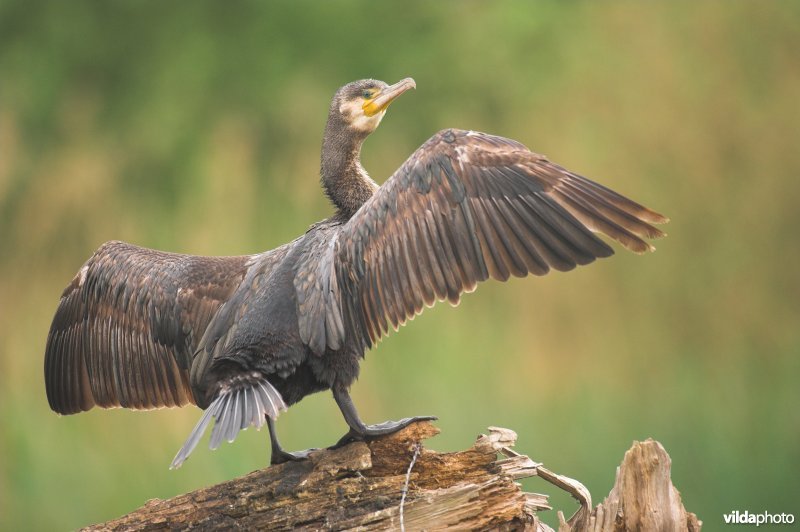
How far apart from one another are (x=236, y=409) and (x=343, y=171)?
5.38 feet

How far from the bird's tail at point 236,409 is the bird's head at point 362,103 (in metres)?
1.66

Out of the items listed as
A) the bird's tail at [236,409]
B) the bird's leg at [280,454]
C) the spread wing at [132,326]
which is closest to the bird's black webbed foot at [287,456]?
the bird's leg at [280,454]

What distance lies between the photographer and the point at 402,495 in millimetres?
4641

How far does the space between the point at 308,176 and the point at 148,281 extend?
4605 mm

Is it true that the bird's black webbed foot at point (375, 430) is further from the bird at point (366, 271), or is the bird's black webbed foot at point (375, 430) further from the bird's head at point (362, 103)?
the bird's head at point (362, 103)

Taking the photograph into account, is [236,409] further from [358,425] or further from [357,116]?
[357,116]

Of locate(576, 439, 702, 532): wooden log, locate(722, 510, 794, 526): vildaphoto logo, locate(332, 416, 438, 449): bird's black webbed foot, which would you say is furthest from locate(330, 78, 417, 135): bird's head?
locate(722, 510, 794, 526): vildaphoto logo

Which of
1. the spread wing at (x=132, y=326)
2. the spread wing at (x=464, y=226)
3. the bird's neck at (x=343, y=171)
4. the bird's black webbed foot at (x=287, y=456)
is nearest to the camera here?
the spread wing at (x=464, y=226)

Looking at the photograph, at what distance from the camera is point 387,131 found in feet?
33.2

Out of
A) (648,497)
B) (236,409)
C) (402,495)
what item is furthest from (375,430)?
(648,497)

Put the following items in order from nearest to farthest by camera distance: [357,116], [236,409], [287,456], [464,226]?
[236,409]
[464,226]
[287,456]
[357,116]

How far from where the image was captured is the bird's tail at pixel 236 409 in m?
4.37

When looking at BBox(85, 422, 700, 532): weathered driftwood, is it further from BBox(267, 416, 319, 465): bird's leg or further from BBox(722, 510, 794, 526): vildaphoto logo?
BBox(722, 510, 794, 526): vildaphoto logo

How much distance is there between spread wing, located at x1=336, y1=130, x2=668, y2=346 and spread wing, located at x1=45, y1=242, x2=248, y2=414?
0.94 metres
